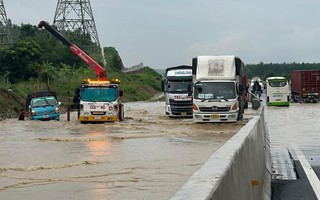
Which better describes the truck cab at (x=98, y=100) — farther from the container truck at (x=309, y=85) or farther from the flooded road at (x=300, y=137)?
the container truck at (x=309, y=85)

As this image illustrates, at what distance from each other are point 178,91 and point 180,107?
953 mm

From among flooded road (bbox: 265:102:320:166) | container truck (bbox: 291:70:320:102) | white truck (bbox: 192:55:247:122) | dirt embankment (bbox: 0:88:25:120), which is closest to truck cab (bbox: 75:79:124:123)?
white truck (bbox: 192:55:247:122)

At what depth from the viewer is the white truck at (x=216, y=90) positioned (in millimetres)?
30156

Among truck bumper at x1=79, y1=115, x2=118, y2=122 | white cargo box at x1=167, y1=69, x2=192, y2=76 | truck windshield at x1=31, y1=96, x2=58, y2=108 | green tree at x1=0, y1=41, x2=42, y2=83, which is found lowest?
truck bumper at x1=79, y1=115, x2=118, y2=122

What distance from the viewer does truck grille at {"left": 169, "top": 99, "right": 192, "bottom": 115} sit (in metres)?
36.5

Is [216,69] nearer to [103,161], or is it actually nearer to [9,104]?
[103,161]

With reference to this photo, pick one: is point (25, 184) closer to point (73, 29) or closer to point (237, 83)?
point (237, 83)

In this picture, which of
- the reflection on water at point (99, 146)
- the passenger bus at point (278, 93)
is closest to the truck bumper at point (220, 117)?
the reflection on water at point (99, 146)

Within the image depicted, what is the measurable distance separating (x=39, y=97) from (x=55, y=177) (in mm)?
25583

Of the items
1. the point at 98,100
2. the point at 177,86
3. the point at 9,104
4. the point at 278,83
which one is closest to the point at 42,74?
the point at 9,104

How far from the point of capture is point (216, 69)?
30.5 metres

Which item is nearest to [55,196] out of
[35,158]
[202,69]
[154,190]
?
[154,190]

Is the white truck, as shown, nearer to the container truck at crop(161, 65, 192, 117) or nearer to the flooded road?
the flooded road

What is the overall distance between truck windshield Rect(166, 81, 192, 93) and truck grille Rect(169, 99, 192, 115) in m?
0.64
